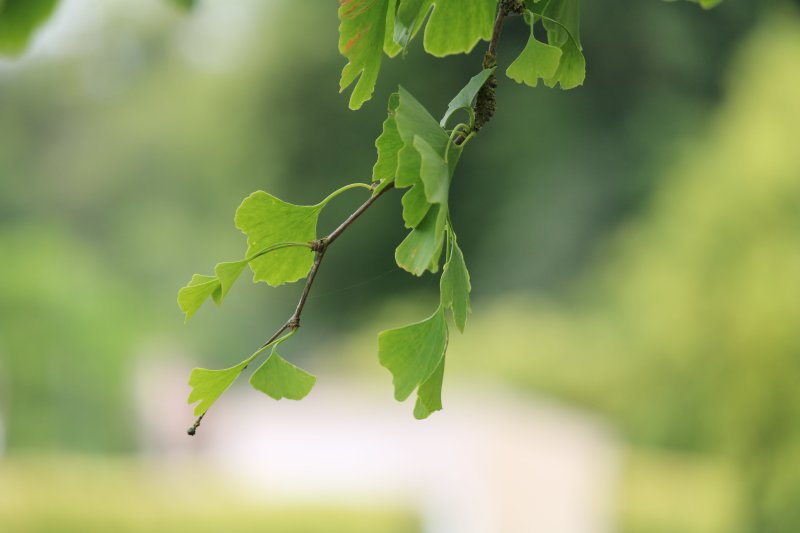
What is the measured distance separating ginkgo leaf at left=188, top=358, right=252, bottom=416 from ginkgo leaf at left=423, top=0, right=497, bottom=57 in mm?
90

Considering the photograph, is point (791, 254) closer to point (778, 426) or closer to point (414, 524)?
point (778, 426)

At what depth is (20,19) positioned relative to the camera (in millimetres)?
184

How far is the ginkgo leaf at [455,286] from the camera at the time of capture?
219 mm

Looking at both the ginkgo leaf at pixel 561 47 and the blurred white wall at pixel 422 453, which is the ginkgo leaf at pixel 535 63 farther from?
the blurred white wall at pixel 422 453

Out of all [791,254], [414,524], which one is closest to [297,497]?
[414,524]

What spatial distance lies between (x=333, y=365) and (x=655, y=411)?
264 centimetres

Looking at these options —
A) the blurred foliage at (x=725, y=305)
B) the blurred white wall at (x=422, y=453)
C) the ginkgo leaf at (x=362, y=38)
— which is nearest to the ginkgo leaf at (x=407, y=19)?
the ginkgo leaf at (x=362, y=38)

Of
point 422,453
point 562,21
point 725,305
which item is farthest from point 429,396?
point 422,453

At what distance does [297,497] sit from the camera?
355 centimetres

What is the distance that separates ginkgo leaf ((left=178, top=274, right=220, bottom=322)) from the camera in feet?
0.75

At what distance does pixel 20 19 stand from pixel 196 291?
74mm

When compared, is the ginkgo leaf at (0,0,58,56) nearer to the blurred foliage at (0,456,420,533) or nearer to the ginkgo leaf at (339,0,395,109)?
the ginkgo leaf at (339,0,395,109)

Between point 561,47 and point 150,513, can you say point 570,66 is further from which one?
point 150,513

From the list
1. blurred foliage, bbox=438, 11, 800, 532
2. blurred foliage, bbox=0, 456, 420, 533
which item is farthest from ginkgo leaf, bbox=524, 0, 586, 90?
blurred foliage, bbox=0, 456, 420, 533
